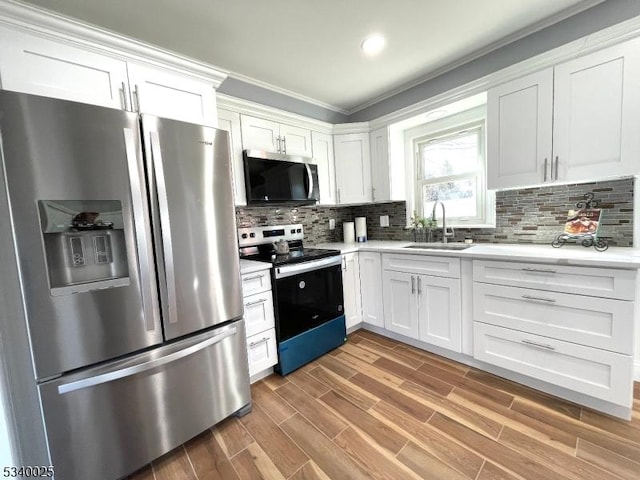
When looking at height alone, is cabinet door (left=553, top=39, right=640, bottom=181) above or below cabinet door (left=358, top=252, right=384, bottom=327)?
above

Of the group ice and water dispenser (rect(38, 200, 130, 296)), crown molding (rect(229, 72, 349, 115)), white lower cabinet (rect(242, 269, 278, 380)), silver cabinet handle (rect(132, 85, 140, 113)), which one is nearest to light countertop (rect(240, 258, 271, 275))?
white lower cabinet (rect(242, 269, 278, 380))

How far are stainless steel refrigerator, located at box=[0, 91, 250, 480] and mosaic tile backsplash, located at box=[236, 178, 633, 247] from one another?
1004 millimetres

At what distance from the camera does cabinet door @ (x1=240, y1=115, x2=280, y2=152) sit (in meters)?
2.17

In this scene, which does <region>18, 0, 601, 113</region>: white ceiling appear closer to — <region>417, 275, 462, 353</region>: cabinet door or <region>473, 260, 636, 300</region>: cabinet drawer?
<region>473, 260, 636, 300</region>: cabinet drawer

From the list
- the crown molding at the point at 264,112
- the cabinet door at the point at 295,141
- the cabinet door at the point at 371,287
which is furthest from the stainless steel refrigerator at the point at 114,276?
the cabinet door at the point at 371,287

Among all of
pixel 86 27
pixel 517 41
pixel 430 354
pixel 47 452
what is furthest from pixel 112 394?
pixel 517 41

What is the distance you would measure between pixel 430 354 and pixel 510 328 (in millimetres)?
711

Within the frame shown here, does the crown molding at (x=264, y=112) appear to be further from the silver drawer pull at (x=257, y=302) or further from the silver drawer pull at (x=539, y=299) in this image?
the silver drawer pull at (x=539, y=299)

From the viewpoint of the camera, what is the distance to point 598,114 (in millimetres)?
1573

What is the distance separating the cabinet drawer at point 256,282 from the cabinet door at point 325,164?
3.81 ft

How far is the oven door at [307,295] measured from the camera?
78.0 inches

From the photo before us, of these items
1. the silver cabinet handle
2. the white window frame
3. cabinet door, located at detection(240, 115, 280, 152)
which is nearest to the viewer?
the silver cabinet handle

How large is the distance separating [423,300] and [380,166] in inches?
57.6

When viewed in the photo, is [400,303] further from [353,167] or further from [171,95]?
[171,95]
